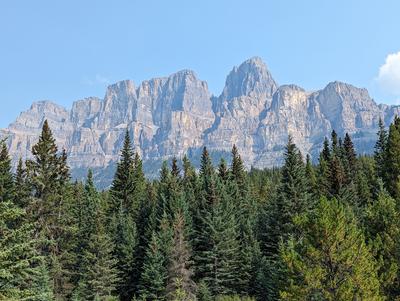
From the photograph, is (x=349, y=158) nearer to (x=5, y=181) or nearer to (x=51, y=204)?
(x=51, y=204)

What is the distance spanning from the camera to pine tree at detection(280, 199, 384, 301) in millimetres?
22859

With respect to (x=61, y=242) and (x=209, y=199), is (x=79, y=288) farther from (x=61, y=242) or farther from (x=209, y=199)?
(x=209, y=199)

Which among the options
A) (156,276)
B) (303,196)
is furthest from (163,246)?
(303,196)

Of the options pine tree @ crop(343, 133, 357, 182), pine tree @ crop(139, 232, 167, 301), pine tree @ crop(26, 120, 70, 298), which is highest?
pine tree @ crop(343, 133, 357, 182)

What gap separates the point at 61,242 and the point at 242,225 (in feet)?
69.6

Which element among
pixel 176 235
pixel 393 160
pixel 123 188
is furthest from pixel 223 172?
pixel 393 160

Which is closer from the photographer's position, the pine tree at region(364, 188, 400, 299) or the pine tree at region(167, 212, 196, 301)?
the pine tree at region(364, 188, 400, 299)

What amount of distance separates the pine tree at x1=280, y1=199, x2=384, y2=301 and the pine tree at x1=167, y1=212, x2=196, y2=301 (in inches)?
688

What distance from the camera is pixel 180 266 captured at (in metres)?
43.6

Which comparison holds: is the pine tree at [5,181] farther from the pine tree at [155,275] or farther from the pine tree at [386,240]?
the pine tree at [386,240]

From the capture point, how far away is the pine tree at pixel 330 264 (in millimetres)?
22859

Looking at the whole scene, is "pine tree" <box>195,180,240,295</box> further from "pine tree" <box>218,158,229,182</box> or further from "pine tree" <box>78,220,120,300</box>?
"pine tree" <box>218,158,229,182</box>

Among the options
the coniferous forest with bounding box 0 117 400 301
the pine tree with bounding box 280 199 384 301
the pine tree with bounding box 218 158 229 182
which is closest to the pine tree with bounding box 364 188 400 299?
the coniferous forest with bounding box 0 117 400 301

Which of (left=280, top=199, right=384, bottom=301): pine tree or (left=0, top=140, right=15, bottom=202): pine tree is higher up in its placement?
(left=0, top=140, right=15, bottom=202): pine tree
